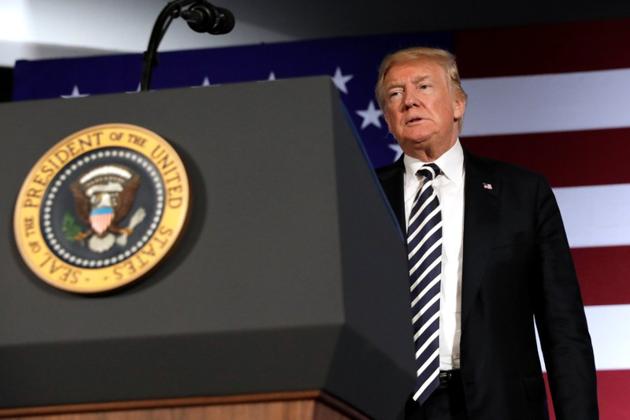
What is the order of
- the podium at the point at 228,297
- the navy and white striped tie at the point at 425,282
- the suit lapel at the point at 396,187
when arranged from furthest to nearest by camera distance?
the suit lapel at the point at 396,187 → the navy and white striped tie at the point at 425,282 → the podium at the point at 228,297

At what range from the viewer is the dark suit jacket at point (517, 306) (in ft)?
6.45

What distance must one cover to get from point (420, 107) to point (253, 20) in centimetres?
130

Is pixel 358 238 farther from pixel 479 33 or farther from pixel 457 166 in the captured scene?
pixel 479 33

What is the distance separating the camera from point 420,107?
2221 millimetres

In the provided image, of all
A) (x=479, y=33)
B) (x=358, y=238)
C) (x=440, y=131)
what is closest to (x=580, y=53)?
(x=479, y=33)

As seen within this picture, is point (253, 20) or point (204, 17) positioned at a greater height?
point (253, 20)

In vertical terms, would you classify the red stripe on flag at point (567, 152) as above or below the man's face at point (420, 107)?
above

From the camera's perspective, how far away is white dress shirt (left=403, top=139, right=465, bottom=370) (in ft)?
6.53

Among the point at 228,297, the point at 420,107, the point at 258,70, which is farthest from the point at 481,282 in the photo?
the point at 258,70

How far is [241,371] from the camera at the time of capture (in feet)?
2.76

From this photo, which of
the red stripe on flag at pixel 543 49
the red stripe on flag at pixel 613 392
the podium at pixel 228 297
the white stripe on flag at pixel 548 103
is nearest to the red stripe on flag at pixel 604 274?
the red stripe on flag at pixel 613 392

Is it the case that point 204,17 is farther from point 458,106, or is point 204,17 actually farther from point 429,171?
point 458,106

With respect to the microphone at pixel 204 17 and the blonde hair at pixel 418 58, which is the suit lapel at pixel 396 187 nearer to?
the blonde hair at pixel 418 58

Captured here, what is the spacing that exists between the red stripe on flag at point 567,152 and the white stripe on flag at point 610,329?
0.36m
